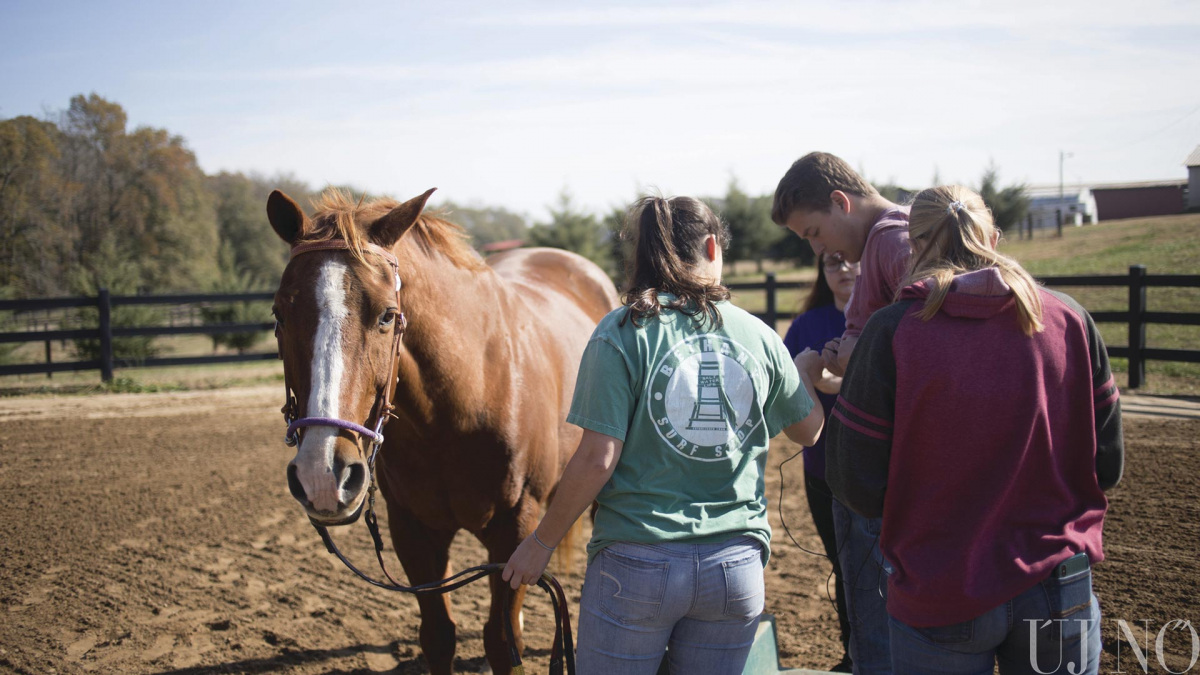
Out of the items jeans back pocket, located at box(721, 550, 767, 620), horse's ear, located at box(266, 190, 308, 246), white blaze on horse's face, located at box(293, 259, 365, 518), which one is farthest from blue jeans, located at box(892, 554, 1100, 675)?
horse's ear, located at box(266, 190, 308, 246)

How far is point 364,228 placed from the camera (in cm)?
230

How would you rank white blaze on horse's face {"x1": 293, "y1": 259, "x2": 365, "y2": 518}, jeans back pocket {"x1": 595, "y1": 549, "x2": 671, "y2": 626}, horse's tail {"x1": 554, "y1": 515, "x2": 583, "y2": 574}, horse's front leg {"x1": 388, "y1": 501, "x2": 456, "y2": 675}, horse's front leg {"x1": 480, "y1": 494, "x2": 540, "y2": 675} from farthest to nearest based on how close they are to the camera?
horse's tail {"x1": 554, "y1": 515, "x2": 583, "y2": 574}
horse's front leg {"x1": 388, "y1": 501, "x2": 456, "y2": 675}
horse's front leg {"x1": 480, "y1": 494, "x2": 540, "y2": 675}
white blaze on horse's face {"x1": 293, "y1": 259, "x2": 365, "y2": 518}
jeans back pocket {"x1": 595, "y1": 549, "x2": 671, "y2": 626}

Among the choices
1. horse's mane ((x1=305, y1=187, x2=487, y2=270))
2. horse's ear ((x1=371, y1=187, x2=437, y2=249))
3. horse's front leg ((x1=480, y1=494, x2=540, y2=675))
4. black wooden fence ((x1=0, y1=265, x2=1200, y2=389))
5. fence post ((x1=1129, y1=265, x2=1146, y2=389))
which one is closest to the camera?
horse's mane ((x1=305, y1=187, x2=487, y2=270))

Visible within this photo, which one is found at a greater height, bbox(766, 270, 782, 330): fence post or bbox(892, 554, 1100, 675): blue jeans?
bbox(766, 270, 782, 330): fence post

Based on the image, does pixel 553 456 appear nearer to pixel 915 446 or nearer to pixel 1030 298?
pixel 915 446

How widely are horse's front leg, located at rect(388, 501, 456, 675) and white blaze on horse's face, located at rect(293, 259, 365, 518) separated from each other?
969mm

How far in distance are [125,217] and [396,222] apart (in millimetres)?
26436

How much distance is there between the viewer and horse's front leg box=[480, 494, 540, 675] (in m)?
2.79

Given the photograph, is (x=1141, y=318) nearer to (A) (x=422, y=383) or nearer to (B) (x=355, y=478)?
(A) (x=422, y=383)

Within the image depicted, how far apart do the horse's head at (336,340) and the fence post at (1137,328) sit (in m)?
8.49

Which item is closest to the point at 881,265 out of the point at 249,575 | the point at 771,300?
the point at 249,575

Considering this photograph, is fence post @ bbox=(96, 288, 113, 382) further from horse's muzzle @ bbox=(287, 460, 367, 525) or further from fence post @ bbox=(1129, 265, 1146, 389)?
fence post @ bbox=(1129, 265, 1146, 389)

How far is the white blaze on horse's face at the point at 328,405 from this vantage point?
188cm

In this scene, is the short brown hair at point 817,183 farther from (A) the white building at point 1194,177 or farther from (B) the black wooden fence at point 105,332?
(A) the white building at point 1194,177
